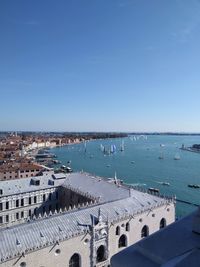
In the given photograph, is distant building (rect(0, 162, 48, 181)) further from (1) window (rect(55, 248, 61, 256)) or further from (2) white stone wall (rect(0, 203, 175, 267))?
(1) window (rect(55, 248, 61, 256))

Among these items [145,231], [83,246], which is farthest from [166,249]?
[145,231]

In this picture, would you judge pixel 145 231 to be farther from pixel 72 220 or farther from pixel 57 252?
pixel 57 252

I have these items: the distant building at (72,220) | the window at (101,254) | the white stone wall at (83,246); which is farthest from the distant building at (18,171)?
the window at (101,254)

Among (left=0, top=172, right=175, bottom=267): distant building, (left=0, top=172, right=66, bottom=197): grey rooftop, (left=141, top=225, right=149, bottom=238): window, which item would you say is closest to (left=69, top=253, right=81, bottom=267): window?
(left=0, top=172, right=175, bottom=267): distant building

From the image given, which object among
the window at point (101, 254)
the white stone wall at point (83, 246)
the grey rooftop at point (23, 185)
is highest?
the grey rooftop at point (23, 185)

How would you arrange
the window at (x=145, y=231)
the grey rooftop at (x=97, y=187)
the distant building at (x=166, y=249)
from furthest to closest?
the grey rooftop at (x=97, y=187) < the window at (x=145, y=231) < the distant building at (x=166, y=249)

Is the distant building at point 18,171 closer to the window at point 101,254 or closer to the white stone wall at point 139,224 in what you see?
the white stone wall at point 139,224
